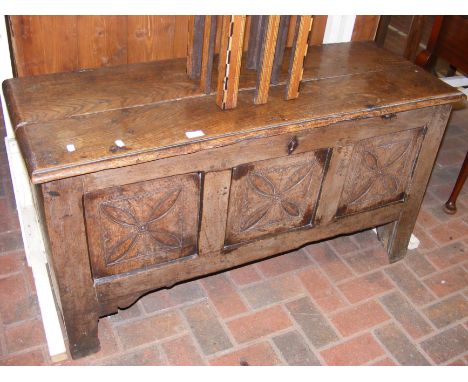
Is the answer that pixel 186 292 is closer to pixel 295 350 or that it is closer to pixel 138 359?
pixel 138 359

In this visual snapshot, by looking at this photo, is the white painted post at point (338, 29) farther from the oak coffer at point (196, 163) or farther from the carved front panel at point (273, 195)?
the carved front panel at point (273, 195)

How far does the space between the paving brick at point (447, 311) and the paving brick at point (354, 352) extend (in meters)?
0.36

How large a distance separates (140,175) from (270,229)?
0.73 m

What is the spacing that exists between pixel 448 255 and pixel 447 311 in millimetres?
423

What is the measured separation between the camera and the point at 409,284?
110 inches

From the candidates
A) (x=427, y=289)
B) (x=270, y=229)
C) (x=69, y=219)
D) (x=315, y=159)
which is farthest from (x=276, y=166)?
(x=427, y=289)

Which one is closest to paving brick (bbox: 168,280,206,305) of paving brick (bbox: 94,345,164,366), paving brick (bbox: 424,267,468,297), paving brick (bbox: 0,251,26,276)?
→ paving brick (bbox: 94,345,164,366)

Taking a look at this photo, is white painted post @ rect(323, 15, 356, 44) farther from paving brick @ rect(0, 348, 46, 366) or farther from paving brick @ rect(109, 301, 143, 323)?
paving brick @ rect(0, 348, 46, 366)

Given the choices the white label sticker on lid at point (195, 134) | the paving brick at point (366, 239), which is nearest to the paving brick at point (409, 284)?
the paving brick at point (366, 239)

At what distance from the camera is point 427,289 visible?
9.12 feet

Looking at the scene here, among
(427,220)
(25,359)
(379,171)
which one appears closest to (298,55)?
(379,171)

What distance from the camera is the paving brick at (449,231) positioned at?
123 inches

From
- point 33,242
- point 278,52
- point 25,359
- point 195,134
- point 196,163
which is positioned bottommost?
point 25,359

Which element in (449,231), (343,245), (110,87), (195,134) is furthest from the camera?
(449,231)
